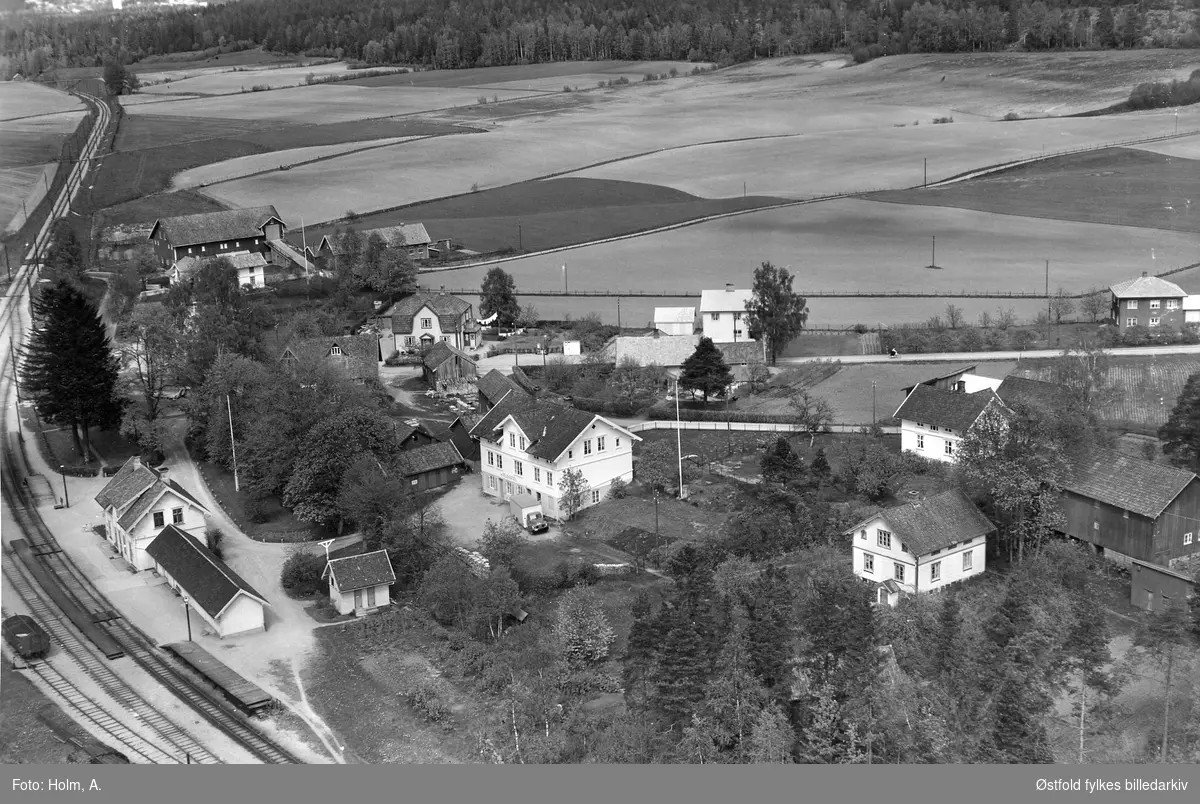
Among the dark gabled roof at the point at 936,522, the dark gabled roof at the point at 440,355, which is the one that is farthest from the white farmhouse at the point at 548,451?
the dark gabled roof at the point at 440,355

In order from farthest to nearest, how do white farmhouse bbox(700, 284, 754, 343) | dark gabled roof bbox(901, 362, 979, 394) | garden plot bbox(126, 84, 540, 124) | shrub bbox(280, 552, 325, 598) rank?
garden plot bbox(126, 84, 540, 124) → white farmhouse bbox(700, 284, 754, 343) → dark gabled roof bbox(901, 362, 979, 394) → shrub bbox(280, 552, 325, 598)

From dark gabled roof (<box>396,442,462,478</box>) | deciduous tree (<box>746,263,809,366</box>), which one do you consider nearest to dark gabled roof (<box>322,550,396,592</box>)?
dark gabled roof (<box>396,442,462,478</box>)

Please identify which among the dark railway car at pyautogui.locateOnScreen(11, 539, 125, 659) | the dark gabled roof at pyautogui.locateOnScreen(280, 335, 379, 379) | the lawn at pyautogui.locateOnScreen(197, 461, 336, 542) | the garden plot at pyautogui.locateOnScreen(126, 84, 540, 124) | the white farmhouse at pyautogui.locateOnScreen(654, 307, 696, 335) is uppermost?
the garden plot at pyautogui.locateOnScreen(126, 84, 540, 124)

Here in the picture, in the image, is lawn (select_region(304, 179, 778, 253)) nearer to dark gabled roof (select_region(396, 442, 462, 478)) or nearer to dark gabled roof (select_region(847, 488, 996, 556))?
dark gabled roof (select_region(396, 442, 462, 478))

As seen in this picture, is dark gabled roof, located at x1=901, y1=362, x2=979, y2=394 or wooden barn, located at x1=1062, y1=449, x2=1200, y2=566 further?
dark gabled roof, located at x1=901, y1=362, x2=979, y2=394

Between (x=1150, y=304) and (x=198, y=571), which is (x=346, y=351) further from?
(x=1150, y=304)

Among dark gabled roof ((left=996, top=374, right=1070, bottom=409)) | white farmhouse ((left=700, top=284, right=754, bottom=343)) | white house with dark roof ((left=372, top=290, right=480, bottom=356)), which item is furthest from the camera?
white house with dark roof ((left=372, top=290, right=480, bottom=356))

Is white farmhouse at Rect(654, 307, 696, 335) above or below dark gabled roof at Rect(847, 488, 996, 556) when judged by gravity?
below

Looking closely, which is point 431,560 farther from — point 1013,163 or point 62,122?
point 1013,163
